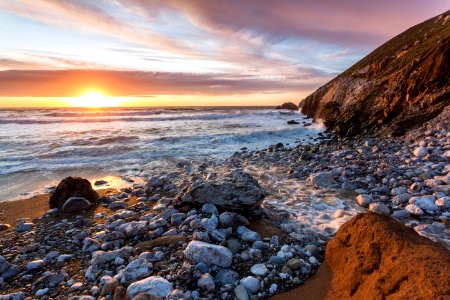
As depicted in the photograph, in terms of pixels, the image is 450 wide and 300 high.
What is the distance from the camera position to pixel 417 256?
267 cm

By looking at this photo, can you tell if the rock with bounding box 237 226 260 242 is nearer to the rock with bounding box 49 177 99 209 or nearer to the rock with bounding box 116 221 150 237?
the rock with bounding box 116 221 150 237

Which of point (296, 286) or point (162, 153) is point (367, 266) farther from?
point (162, 153)

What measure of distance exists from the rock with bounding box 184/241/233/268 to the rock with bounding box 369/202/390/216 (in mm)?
3300

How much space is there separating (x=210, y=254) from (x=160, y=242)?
1.11 m

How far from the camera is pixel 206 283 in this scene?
3486 millimetres

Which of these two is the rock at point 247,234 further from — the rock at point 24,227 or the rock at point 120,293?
the rock at point 24,227

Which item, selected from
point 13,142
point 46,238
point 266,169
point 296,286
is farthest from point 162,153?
point 296,286

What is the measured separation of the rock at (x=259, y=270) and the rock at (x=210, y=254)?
0.33 m

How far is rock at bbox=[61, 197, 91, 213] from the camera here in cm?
678

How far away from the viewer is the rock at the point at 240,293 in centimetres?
336

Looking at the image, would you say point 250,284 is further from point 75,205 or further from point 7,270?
→ point 75,205

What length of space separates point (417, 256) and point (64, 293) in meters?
4.01

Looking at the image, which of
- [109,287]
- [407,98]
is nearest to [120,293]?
[109,287]

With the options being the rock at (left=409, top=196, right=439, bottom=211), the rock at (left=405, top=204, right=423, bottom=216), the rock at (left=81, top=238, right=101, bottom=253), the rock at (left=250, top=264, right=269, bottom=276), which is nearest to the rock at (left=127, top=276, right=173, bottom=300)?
the rock at (left=250, top=264, right=269, bottom=276)
